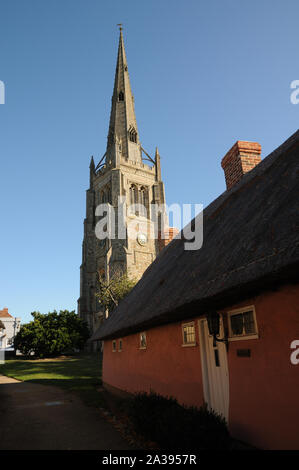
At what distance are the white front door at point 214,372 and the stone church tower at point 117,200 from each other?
117 ft

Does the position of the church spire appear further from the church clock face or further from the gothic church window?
the church clock face

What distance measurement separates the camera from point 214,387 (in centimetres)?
602

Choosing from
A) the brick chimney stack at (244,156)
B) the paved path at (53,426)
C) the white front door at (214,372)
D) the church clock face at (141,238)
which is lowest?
the paved path at (53,426)

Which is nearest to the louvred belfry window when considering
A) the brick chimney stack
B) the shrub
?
the brick chimney stack

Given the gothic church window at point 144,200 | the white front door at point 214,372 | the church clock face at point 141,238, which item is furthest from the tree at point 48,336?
the white front door at point 214,372

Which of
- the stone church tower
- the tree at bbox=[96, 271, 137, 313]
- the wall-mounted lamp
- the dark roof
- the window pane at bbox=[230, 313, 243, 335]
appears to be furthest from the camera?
the stone church tower

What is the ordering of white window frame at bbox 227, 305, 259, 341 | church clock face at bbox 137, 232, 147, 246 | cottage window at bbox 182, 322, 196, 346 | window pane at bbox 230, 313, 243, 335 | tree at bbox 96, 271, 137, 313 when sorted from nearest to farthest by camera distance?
white window frame at bbox 227, 305, 259, 341 → window pane at bbox 230, 313, 243, 335 → cottage window at bbox 182, 322, 196, 346 → tree at bbox 96, 271, 137, 313 → church clock face at bbox 137, 232, 147, 246

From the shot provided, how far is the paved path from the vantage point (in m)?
5.81

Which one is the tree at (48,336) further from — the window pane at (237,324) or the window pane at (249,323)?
the window pane at (249,323)

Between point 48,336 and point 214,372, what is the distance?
31384 millimetres

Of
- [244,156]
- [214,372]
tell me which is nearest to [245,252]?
[214,372]

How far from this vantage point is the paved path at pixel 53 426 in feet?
19.1

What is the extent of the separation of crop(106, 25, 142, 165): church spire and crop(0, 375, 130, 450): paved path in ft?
145
